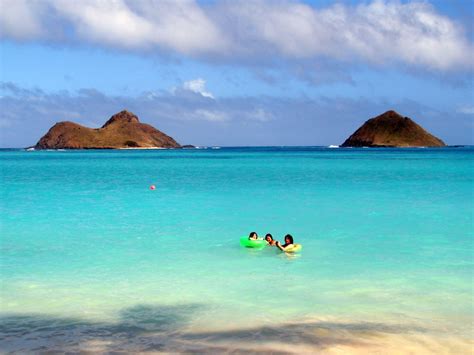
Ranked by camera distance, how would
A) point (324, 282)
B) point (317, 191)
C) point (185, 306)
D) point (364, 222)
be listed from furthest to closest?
point (317, 191) < point (364, 222) < point (324, 282) < point (185, 306)

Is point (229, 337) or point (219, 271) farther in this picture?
point (219, 271)

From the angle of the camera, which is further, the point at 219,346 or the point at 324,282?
the point at 324,282

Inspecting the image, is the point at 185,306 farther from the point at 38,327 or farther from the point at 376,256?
the point at 376,256

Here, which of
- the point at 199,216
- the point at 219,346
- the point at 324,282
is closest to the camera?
the point at 219,346

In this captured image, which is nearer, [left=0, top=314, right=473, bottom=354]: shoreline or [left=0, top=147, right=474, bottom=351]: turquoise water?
[left=0, top=314, right=473, bottom=354]: shoreline

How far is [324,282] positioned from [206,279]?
3.65m

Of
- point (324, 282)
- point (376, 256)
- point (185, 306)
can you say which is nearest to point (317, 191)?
point (376, 256)

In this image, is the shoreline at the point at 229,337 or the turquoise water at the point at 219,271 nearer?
the shoreline at the point at 229,337

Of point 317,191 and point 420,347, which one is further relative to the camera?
point 317,191

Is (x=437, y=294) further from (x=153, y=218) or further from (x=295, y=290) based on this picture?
(x=153, y=218)

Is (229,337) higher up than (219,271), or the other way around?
(229,337)

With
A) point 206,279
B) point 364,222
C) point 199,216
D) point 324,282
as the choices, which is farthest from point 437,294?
point 199,216

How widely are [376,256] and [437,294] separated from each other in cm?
518

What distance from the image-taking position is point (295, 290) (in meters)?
15.1
